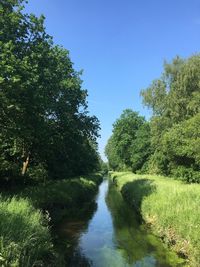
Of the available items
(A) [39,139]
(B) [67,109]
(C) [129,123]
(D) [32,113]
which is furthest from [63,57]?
(C) [129,123]

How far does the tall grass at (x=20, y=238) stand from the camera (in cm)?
884

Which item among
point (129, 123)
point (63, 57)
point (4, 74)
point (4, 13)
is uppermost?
point (129, 123)

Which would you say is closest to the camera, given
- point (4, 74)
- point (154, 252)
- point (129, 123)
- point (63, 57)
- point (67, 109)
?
point (154, 252)

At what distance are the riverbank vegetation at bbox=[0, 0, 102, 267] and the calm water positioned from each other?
4.23ft

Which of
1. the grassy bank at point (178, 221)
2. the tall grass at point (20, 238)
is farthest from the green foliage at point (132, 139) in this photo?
the tall grass at point (20, 238)

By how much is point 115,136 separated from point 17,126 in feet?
220

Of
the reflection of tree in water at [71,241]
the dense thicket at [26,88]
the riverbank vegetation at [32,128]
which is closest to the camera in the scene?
→ the riverbank vegetation at [32,128]

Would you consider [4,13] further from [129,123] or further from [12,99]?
[129,123]

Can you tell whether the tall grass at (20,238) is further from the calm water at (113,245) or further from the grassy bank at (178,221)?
the grassy bank at (178,221)

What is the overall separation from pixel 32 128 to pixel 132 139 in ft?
200

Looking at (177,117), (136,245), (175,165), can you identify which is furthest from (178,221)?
(177,117)

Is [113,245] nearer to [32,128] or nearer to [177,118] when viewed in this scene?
[32,128]

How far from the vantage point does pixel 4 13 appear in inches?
689

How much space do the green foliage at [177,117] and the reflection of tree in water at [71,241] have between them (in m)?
12.7
